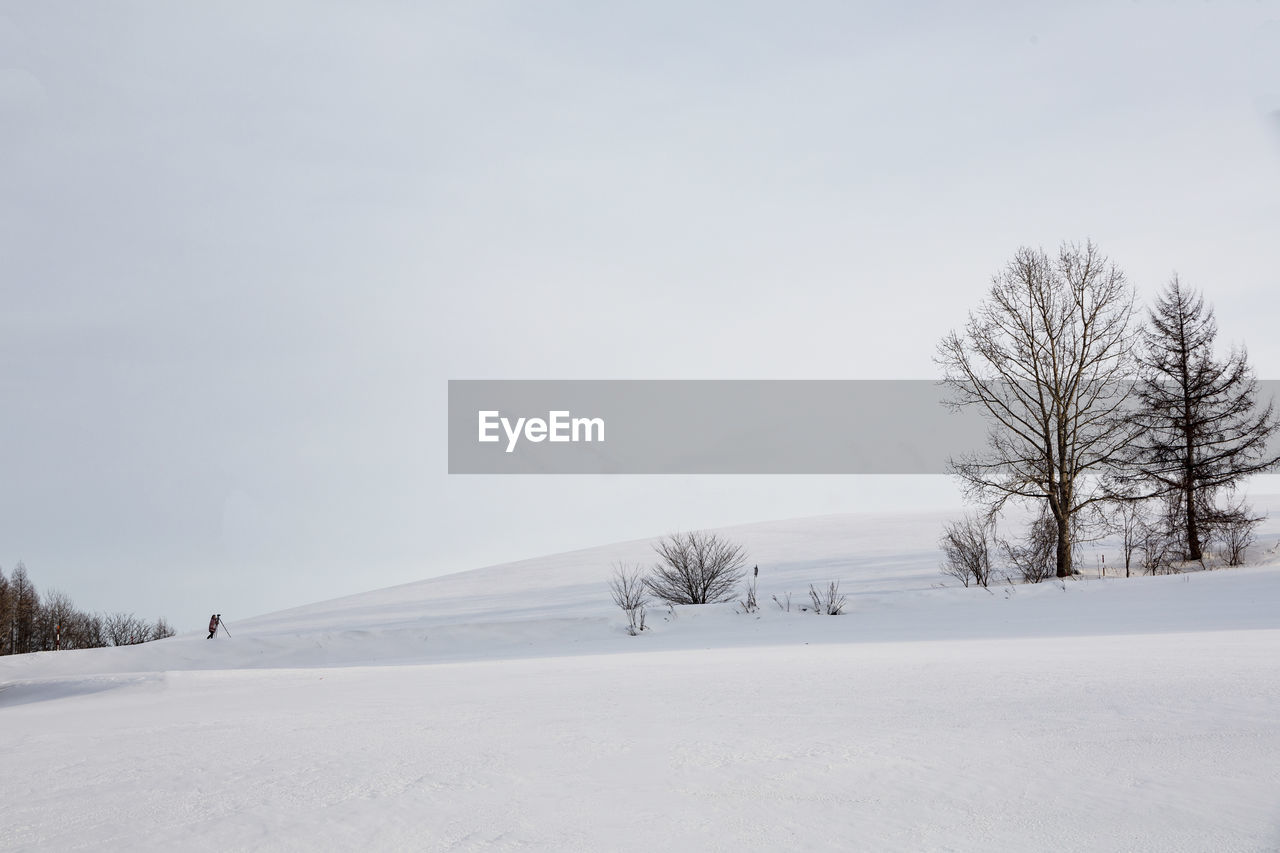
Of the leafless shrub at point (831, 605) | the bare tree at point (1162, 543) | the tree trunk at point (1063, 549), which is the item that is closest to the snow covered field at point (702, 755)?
the leafless shrub at point (831, 605)

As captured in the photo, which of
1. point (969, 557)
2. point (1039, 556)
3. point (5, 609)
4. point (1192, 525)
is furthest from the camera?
point (5, 609)

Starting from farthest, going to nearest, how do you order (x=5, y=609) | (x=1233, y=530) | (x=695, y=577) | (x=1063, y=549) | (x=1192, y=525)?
(x=5, y=609)
(x=1192, y=525)
(x=1233, y=530)
(x=1063, y=549)
(x=695, y=577)

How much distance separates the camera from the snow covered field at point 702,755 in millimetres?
3727

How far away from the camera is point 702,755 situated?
494 cm

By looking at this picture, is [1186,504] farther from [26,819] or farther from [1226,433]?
[26,819]

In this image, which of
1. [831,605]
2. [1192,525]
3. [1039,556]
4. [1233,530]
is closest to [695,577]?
[831,605]

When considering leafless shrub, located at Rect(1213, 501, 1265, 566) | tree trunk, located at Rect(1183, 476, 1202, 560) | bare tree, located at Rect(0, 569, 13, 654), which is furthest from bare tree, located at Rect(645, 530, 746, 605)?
bare tree, located at Rect(0, 569, 13, 654)

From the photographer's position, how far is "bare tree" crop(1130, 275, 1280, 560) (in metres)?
28.9

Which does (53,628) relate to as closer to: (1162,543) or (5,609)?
(5,609)

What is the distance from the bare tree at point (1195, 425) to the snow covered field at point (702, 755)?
2043cm

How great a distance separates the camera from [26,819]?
14.8 ft

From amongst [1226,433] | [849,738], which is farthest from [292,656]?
[1226,433]

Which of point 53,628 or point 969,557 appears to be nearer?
point 969,557

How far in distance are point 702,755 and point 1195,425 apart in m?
29.8
